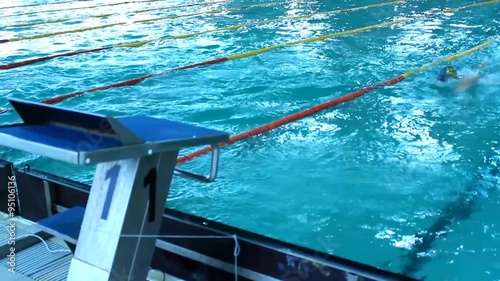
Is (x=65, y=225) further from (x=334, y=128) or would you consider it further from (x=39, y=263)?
(x=334, y=128)

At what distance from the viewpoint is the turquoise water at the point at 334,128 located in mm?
2994

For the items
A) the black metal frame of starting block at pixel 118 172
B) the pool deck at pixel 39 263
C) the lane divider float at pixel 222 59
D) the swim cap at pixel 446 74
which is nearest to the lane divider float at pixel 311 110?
the swim cap at pixel 446 74

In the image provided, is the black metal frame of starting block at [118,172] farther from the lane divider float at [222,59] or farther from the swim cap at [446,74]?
the swim cap at [446,74]

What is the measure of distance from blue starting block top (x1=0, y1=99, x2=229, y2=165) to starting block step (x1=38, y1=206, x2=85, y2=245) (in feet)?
1.22

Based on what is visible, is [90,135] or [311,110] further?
[311,110]

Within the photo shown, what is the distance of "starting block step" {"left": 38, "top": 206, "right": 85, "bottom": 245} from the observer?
1.75 meters

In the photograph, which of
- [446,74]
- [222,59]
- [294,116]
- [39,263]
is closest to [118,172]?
[39,263]

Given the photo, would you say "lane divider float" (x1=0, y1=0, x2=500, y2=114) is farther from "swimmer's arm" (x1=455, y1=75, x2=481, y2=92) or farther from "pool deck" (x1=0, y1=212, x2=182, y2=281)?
"pool deck" (x1=0, y1=212, x2=182, y2=281)

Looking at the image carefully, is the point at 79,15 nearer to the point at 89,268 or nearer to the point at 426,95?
the point at 426,95

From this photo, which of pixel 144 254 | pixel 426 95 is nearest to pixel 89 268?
pixel 144 254

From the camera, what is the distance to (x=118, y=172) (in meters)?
1.55

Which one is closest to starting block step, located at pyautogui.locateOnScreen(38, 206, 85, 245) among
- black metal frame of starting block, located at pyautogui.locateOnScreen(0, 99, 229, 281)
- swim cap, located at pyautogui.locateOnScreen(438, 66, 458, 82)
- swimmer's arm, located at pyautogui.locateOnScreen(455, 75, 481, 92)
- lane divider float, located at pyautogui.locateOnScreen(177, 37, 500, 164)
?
black metal frame of starting block, located at pyautogui.locateOnScreen(0, 99, 229, 281)

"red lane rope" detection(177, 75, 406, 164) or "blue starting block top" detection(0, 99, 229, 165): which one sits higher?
"blue starting block top" detection(0, 99, 229, 165)

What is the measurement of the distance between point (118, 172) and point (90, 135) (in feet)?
0.49
